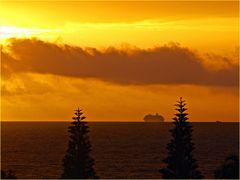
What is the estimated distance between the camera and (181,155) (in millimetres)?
67062

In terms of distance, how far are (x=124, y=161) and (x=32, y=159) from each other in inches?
828

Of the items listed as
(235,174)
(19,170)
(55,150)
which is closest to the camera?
(235,174)

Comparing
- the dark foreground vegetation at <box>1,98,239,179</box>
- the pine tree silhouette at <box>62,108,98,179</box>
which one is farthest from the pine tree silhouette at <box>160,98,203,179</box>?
the pine tree silhouette at <box>62,108,98,179</box>

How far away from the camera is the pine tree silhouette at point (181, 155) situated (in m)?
66.2

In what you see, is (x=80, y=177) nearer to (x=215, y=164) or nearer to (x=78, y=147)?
(x=78, y=147)

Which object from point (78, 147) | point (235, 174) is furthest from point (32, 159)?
point (235, 174)

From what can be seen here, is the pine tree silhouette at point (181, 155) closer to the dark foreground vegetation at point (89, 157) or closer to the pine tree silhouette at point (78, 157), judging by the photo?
the dark foreground vegetation at point (89, 157)

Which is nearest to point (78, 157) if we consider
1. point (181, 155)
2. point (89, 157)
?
point (89, 157)

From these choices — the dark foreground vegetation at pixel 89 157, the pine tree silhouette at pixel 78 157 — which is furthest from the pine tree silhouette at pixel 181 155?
the pine tree silhouette at pixel 78 157

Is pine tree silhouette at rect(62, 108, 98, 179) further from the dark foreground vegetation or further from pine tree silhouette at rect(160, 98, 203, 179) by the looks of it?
pine tree silhouette at rect(160, 98, 203, 179)

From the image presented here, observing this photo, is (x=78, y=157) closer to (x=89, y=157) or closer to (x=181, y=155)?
(x=89, y=157)

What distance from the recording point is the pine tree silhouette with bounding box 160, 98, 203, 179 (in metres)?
66.2

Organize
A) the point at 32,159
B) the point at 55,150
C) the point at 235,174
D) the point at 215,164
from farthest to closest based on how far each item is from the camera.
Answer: the point at 55,150 → the point at 32,159 → the point at 215,164 → the point at 235,174

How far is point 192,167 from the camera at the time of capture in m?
67.2
